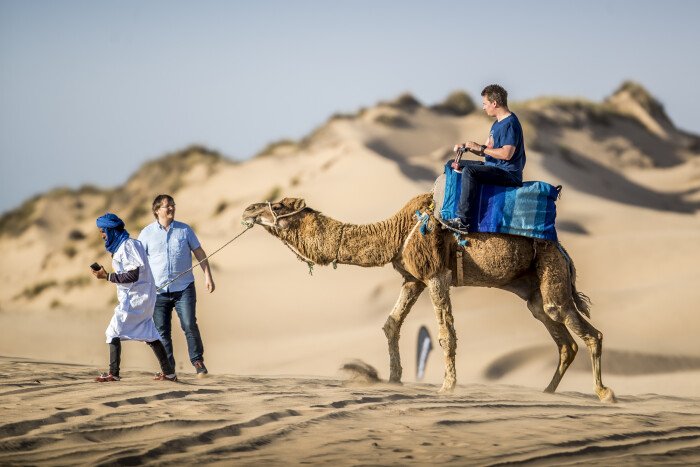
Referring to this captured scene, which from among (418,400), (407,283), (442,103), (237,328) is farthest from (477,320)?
(442,103)

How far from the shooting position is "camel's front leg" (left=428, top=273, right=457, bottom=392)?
10.4 metres

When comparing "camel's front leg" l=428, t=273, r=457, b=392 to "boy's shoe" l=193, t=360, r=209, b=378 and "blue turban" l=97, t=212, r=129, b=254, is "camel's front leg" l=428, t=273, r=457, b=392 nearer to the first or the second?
"boy's shoe" l=193, t=360, r=209, b=378

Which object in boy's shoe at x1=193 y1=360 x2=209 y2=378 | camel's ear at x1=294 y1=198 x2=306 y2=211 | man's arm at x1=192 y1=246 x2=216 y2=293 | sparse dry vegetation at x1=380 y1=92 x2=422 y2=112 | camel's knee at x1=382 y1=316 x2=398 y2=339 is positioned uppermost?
sparse dry vegetation at x1=380 y1=92 x2=422 y2=112

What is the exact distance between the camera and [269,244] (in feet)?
87.3

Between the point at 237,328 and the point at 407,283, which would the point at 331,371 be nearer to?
the point at 237,328

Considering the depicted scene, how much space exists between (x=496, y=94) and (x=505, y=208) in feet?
3.14

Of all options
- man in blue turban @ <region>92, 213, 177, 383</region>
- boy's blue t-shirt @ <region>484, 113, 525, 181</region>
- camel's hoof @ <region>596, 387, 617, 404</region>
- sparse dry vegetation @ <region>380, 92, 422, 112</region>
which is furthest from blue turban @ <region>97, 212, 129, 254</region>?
sparse dry vegetation @ <region>380, 92, 422, 112</region>

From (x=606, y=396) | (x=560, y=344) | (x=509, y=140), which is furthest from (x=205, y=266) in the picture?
(x=606, y=396)

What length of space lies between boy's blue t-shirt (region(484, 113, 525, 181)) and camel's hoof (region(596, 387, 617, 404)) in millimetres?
2053

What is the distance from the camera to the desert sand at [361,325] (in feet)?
26.3

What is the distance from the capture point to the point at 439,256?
1034 centimetres

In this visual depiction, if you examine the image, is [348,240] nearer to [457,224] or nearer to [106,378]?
[457,224]

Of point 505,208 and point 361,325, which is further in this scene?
point 361,325

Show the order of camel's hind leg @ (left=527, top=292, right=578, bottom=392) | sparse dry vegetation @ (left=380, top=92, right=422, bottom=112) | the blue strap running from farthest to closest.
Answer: sparse dry vegetation @ (left=380, top=92, right=422, bottom=112), camel's hind leg @ (left=527, top=292, right=578, bottom=392), the blue strap
